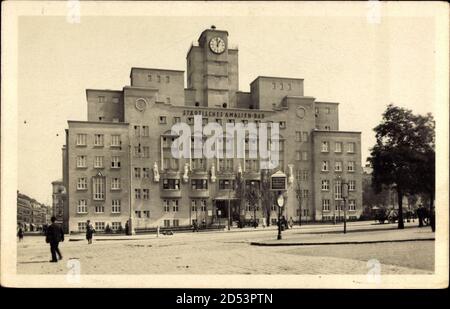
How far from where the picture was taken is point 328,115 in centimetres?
5669

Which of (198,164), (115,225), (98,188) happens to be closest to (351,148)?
(198,164)

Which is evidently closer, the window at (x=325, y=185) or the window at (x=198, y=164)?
the window at (x=325, y=185)

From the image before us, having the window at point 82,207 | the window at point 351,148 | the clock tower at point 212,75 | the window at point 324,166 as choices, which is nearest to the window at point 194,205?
the clock tower at point 212,75

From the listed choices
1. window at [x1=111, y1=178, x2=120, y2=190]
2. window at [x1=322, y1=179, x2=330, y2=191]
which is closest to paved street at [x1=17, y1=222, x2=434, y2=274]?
window at [x1=111, y1=178, x2=120, y2=190]

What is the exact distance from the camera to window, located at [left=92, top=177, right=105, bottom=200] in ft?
Result: 163

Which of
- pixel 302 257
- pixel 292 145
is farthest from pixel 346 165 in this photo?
pixel 302 257

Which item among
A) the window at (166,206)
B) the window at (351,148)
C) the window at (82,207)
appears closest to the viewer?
the window at (82,207)

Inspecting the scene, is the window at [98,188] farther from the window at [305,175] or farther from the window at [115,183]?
the window at [305,175]

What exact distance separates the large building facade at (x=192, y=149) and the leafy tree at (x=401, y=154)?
19.3 m

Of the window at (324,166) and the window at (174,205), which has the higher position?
the window at (324,166)

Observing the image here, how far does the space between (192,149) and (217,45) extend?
11.4 metres

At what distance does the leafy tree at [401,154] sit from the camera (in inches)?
973

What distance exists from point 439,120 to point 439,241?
3.91 meters
